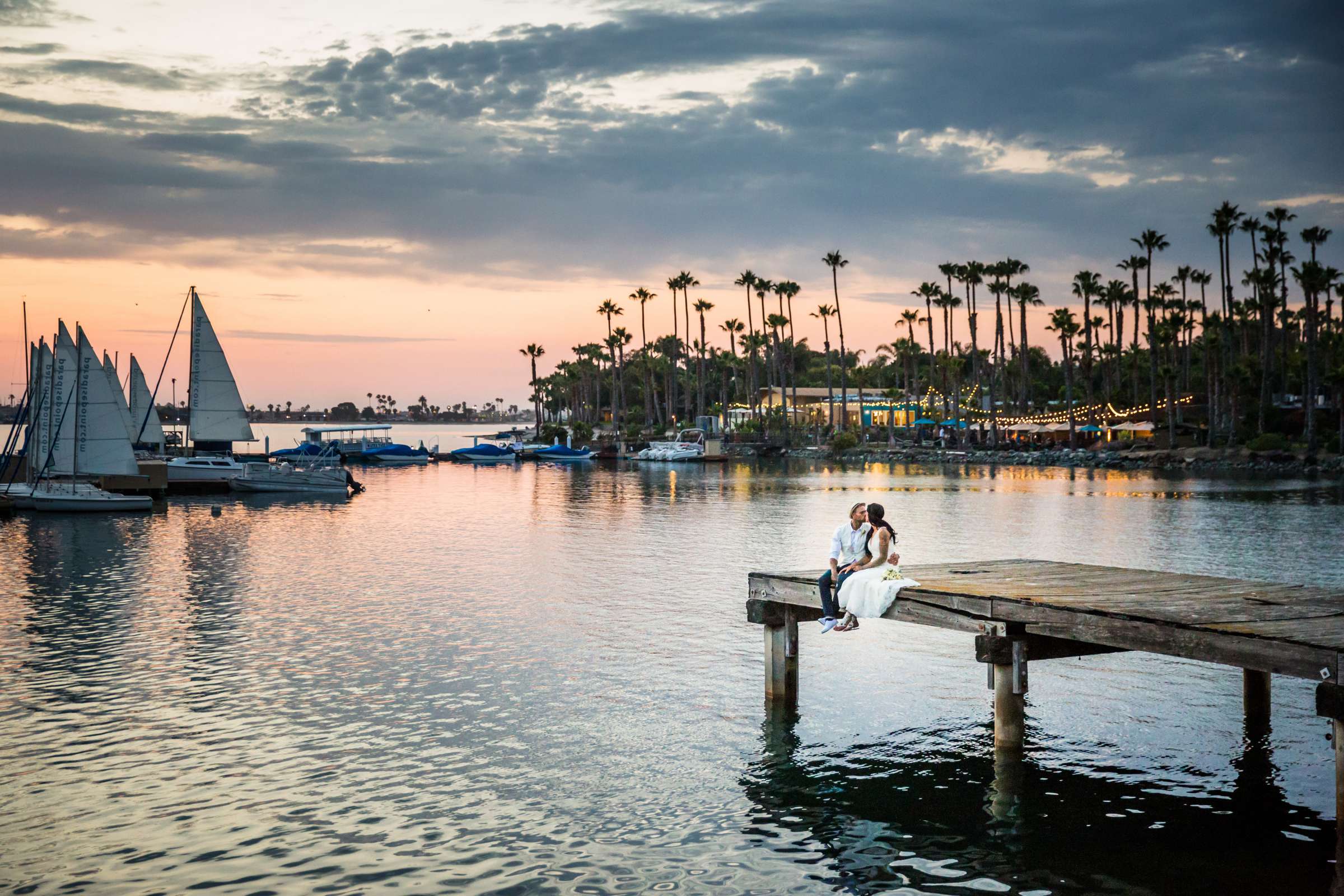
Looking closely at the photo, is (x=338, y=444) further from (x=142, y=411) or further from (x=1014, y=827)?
(x=1014, y=827)

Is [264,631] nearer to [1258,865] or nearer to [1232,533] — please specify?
[1258,865]

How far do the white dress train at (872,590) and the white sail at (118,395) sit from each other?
5084 cm

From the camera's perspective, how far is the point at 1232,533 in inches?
1875

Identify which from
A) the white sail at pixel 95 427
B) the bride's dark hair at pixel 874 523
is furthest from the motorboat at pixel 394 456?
the bride's dark hair at pixel 874 523

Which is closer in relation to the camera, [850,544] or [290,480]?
[850,544]

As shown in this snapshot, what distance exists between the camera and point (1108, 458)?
11950 cm

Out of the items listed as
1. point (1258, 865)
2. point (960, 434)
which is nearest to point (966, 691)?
point (1258, 865)

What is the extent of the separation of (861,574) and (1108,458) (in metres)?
113

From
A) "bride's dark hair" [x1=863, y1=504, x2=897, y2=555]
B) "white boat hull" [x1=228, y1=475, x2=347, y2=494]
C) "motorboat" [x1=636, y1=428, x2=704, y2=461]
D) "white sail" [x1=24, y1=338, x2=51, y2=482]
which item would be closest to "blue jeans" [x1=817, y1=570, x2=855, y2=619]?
"bride's dark hair" [x1=863, y1=504, x2=897, y2=555]

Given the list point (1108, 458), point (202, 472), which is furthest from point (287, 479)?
point (1108, 458)

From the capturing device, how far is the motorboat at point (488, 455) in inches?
5645

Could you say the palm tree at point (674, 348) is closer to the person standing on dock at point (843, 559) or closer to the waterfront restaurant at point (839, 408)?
the waterfront restaurant at point (839, 408)

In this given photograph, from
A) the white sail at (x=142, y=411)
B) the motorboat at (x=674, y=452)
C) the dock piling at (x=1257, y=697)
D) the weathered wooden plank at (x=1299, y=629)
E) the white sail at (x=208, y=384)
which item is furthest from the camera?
the motorboat at (x=674, y=452)

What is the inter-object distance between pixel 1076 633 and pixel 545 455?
134412mm
